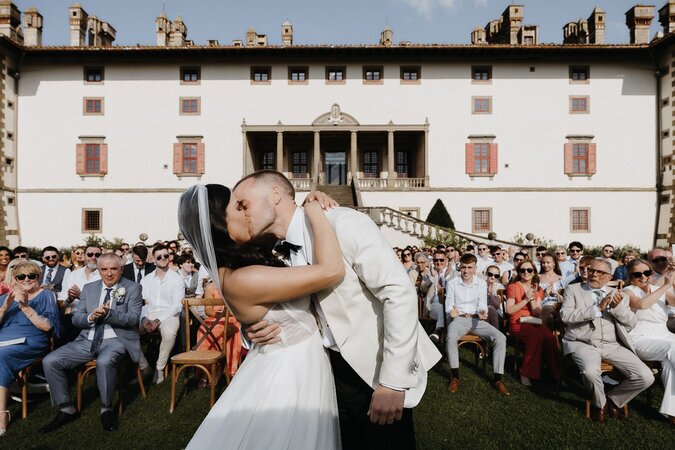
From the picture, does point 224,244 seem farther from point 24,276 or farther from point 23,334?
point 23,334

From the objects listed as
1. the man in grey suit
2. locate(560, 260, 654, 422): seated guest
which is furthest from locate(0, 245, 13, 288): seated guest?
locate(560, 260, 654, 422): seated guest

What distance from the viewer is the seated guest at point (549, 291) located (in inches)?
264

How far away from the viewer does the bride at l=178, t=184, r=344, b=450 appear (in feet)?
6.74

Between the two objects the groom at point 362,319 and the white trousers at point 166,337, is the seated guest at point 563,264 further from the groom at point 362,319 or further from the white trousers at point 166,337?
the groom at point 362,319

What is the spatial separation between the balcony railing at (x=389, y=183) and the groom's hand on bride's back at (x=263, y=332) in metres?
23.3

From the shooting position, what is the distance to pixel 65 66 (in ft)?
84.4

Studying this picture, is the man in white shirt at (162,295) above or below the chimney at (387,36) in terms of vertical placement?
below

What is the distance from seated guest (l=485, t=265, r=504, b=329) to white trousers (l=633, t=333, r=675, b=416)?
247 cm

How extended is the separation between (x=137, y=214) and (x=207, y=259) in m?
26.0

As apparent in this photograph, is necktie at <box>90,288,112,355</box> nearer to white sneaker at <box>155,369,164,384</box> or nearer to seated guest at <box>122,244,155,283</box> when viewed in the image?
white sneaker at <box>155,369,164,384</box>

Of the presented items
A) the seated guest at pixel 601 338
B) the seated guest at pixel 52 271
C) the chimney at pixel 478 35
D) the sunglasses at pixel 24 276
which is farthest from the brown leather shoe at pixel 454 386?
the chimney at pixel 478 35

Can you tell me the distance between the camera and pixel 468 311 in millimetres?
7051

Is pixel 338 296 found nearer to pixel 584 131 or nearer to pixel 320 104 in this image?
pixel 320 104

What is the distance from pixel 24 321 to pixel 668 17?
1308 inches
